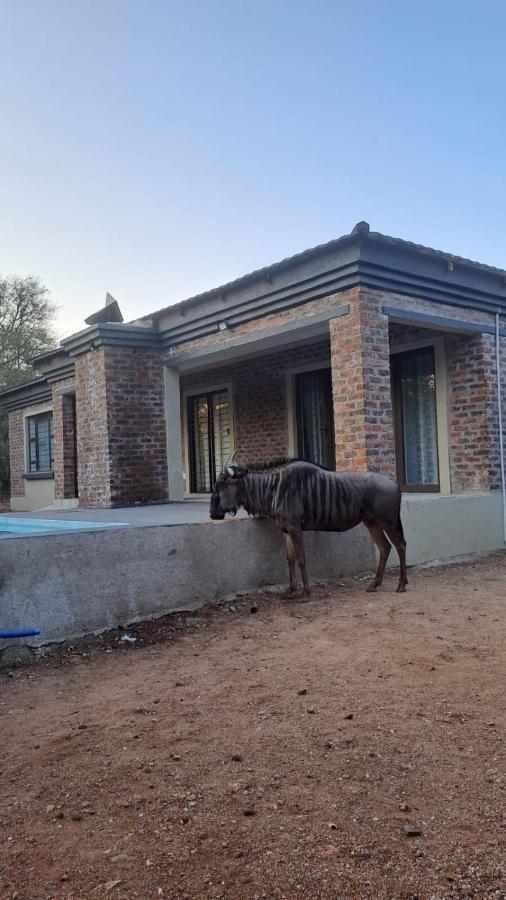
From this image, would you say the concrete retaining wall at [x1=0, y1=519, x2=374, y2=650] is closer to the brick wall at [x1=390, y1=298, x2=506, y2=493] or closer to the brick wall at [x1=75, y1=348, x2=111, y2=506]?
the brick wall at [x1=390, y1=298, x2=506, y2=493]

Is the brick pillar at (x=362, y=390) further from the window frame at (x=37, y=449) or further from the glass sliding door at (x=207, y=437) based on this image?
the window frame at (x=37, y=449)

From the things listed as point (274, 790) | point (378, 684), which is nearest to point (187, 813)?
point (274, 790)

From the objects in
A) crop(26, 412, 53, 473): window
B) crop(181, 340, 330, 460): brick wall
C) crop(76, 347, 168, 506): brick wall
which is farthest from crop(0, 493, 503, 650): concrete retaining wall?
Answer: crop(26, 412, 53, 473): window

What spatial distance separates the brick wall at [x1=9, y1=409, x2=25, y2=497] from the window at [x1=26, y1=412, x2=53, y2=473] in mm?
288

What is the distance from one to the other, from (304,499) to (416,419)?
4198mm

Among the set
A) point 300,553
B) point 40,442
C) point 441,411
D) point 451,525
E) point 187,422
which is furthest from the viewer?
point 40,442

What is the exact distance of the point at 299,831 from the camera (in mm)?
2080

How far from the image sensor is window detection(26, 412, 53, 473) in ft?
51.6

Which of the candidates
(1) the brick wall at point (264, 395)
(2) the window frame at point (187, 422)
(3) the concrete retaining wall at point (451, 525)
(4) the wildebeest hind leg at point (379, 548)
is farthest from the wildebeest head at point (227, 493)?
(2) the window frame at point (187, 422)

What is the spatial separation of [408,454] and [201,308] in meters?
3.74

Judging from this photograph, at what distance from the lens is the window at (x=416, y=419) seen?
9172 millimetres

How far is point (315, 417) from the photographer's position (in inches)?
431

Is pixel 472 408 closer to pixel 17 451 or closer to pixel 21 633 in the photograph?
pixel 21 633

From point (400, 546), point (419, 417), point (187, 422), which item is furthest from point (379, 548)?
point (187, 422)
